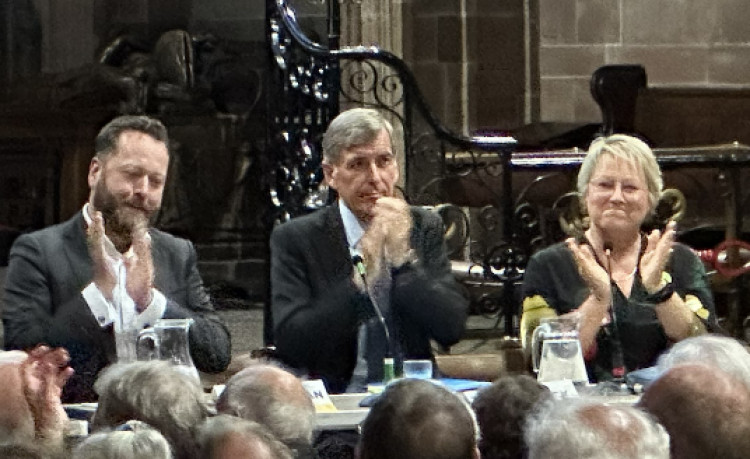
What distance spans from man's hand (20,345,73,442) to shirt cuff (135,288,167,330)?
103cm

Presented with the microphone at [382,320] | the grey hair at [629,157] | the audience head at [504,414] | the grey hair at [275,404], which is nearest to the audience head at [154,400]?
the grey hair at [275,404]

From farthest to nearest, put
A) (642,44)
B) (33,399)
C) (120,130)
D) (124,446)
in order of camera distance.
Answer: (642,44), (120,130), (33,399), (124,446)

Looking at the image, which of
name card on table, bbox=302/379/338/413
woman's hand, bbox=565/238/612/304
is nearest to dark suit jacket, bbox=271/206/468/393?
woman's hand, bbox=565/238/612/304

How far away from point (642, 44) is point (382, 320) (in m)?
7.43

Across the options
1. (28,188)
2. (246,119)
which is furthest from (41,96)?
(246,119)

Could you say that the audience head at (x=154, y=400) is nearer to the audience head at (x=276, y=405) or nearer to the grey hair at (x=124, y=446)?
the audience head at (x=276, y=405)

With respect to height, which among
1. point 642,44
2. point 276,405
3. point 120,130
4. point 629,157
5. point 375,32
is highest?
point 375,32

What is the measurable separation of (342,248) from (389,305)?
0.22 m

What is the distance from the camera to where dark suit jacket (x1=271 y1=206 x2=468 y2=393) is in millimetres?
4906

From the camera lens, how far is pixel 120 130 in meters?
4.96

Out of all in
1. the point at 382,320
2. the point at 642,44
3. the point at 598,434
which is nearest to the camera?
the point at 598,434

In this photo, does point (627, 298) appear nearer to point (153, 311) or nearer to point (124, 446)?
point (153, 311)

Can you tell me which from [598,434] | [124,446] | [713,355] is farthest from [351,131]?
[124,446]

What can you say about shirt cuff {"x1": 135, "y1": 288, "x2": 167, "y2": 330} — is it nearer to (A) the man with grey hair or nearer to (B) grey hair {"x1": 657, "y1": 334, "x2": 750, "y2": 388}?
(A) the man with grey hair
